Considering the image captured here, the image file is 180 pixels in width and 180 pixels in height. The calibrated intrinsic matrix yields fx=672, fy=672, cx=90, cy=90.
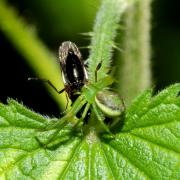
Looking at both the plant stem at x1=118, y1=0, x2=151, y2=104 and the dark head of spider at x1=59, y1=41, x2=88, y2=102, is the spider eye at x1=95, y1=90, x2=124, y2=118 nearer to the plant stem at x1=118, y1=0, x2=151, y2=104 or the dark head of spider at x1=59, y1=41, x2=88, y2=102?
the dark head of spider at x1=59, y1=41, x2=88, y2=102

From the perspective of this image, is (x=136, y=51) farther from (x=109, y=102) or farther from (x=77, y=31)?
(x=109, y=102)

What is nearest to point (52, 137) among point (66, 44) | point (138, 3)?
point (66, 44)

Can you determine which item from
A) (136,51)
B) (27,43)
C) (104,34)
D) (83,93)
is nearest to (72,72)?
(83,93)

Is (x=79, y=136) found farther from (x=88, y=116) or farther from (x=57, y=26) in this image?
(x=57, y=26)

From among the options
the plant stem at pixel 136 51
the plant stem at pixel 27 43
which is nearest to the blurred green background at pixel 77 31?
the plant stem at pixel 27 43

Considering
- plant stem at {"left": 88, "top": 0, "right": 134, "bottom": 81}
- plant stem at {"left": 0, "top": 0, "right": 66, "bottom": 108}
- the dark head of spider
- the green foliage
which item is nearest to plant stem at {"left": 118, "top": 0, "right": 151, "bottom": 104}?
plant stem at {"left": 88, "top": 0, "right": 134, "bottom": 81}

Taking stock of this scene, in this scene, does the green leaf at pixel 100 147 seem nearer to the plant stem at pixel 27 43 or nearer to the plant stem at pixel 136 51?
the plant stem at pixel 136 51
